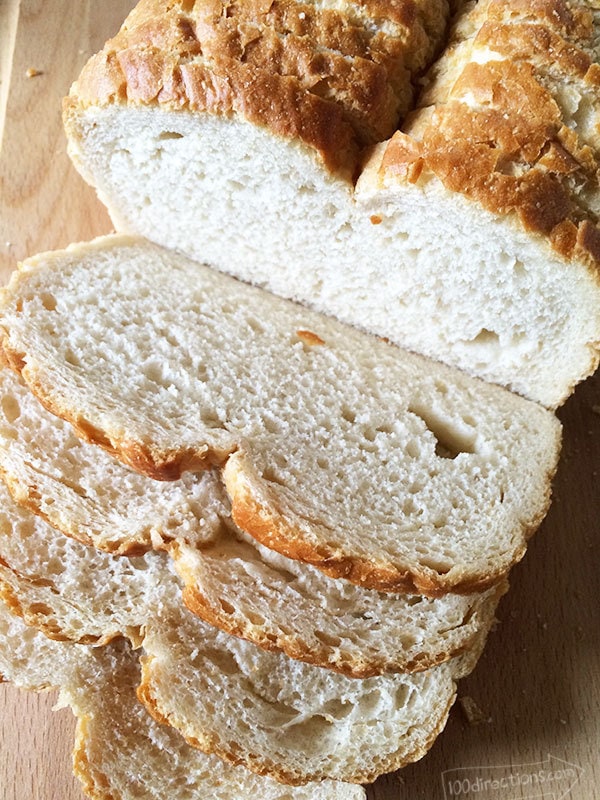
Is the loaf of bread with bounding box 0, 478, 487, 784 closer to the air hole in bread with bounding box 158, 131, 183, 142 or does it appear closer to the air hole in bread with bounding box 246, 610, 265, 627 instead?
the air hole in bread with bounding box 246, 610, 265, 627

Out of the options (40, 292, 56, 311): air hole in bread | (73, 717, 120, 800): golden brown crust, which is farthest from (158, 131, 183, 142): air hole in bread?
(73, 717, 120, 800): golden brown crust

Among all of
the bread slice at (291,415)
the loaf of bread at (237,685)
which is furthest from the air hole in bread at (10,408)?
the loaf of bread at (237,685)

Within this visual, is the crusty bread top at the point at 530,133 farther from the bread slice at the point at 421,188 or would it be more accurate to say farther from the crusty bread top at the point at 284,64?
the crusty bread top at the point at 284,64

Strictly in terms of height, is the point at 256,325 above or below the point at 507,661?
above

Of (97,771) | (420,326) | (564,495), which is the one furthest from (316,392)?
(97,771)

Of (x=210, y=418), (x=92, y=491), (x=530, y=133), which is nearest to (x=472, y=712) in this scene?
(x=210, y=418)

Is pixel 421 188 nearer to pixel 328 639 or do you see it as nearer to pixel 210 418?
pixel 210 418
